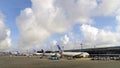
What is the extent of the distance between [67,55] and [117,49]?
147ft

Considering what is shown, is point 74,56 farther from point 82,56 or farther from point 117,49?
point 117,49

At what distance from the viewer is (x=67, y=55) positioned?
623 feet

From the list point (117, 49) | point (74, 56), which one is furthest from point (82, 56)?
point (117, 49)

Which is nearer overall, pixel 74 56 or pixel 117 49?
pixel 74 56

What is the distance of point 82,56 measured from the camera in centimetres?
18700

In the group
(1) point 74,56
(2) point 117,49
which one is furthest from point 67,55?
(2) point 117,49

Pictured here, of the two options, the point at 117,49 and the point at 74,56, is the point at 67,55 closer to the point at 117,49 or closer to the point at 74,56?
the point at 74,56

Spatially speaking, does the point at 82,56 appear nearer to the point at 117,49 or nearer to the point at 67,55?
the point at 67,55

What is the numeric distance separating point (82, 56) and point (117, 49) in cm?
3430

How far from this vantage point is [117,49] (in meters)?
200

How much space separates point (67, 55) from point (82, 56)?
1242 cm

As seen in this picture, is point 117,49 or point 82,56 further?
point 117,49

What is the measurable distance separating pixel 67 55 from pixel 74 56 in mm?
7649
